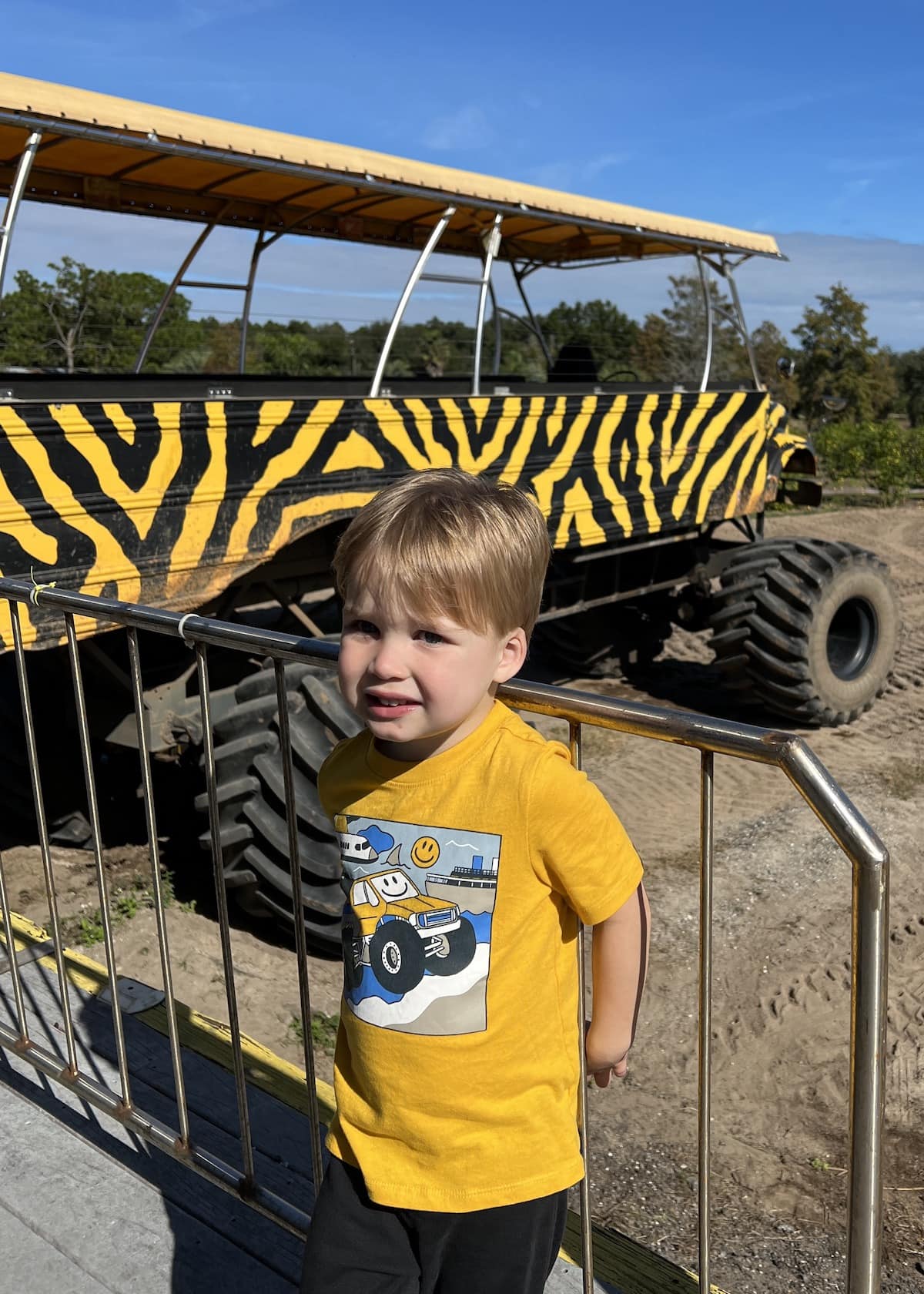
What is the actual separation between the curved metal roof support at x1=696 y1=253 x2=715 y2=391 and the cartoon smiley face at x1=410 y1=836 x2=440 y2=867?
5.72 meters

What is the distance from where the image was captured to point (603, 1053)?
5.10 ft

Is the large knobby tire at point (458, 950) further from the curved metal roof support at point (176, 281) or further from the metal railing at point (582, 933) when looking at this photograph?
the curved metal roof support at point (176, 281)

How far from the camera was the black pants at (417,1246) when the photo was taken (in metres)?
1.51

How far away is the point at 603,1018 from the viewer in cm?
153

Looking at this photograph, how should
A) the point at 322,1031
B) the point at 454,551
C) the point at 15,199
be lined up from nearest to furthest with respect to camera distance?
the point at 454,551
the point at 15,199
the point at 322,1031

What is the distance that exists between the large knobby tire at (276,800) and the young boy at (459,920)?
259 centimetres

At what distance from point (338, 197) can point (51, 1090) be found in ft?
14.2

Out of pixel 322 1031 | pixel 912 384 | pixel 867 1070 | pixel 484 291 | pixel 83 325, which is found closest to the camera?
pixel 867 1070

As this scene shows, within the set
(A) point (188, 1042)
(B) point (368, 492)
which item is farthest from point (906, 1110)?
(B) point (368, 492)

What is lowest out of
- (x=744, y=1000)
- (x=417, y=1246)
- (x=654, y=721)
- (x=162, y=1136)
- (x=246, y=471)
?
(x=744, y=1000)

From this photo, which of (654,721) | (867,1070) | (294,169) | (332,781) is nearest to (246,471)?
(294,169)

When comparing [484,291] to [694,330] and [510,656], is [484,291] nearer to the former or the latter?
[694,330]

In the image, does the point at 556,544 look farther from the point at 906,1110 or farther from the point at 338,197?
the point at 906,1110

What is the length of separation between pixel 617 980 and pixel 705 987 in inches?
5.2
